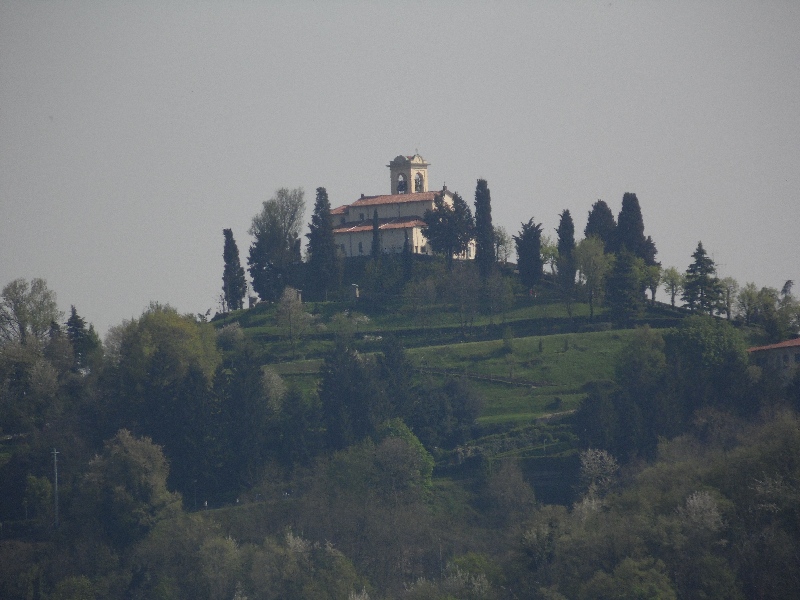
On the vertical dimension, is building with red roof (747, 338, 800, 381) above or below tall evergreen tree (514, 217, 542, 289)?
below

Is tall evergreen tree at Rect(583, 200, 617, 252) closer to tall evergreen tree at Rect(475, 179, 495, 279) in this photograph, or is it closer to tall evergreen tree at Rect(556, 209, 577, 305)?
tall evergreen tree at Rect(556, 209, 577, 305)

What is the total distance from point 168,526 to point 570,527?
21.2 m

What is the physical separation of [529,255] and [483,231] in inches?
140

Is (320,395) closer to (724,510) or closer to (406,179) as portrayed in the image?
(724,510)

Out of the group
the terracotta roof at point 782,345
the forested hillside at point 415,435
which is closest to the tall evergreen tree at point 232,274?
the forested hillside at point 415,435

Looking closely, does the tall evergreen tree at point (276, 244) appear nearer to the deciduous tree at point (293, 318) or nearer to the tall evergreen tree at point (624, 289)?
the deciduous tree at point (293, 318)

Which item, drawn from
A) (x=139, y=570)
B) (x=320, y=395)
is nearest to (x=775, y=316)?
(x=320, y=395)

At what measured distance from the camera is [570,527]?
61438 mm

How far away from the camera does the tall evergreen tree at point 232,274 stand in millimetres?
101125

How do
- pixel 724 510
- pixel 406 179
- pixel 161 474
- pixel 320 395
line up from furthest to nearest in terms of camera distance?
1. pixel 406 179
2. pixel 320 395
3. pixel 161 474
4. pixel 724 510

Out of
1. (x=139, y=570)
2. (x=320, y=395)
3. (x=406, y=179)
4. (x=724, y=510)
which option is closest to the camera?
(x=724, y=510)

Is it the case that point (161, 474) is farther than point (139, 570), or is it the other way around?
point (161, 474)

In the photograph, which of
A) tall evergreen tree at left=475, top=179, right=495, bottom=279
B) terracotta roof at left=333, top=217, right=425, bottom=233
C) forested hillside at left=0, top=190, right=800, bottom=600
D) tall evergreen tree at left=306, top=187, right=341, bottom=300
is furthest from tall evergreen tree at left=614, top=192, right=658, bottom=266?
tall evergreen tree at left=306, top=187, right=341, bottom=300

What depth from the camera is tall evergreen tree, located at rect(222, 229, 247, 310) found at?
101 metres
